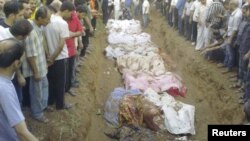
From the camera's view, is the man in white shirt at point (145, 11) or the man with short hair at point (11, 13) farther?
the man in white shirt at point (145, 11)

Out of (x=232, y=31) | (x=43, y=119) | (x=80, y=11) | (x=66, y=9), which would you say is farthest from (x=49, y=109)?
(x=232, y=31)

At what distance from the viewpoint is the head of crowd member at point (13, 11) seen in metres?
5.12

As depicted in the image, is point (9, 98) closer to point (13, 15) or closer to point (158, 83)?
point (13, 15)

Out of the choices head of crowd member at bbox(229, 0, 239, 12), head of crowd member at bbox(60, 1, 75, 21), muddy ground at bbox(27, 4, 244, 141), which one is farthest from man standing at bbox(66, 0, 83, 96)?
head of crowd member at bbox(229, 0, 239, 12)

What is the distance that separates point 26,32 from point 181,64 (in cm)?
832

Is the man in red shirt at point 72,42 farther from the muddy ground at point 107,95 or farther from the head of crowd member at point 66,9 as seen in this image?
the head of crowd member at point 66,9

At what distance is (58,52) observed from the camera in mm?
6188

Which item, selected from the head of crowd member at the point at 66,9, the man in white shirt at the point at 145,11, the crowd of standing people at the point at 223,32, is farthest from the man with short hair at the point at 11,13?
the man in white shirt at the point at 145,11

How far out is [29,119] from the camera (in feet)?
20.0

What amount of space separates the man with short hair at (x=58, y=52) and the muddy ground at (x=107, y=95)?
1.02ft

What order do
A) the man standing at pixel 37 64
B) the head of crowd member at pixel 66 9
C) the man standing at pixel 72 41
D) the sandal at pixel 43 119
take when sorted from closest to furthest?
the man standing at pixel 37 64 → the sandal at pixel 43 119 → the head of crowd member at pixel 66 9 → the man standing at pixel 72 41

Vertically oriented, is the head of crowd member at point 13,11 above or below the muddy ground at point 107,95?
above

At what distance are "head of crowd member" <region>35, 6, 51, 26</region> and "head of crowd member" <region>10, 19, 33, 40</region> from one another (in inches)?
28.7

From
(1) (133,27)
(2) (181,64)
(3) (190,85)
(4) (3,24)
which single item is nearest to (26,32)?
(4) (3,24)
